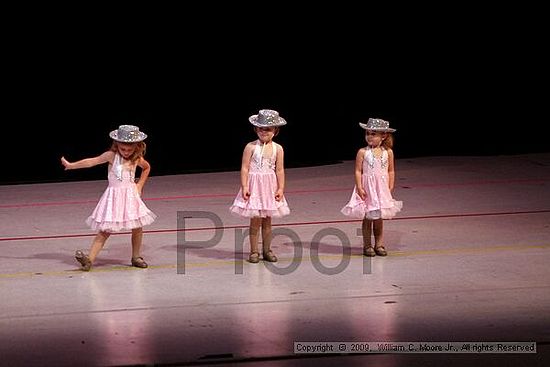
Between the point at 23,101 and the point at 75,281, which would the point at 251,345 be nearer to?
the point at 75,281

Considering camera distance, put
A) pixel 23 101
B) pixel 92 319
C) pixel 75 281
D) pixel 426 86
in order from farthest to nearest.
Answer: pixel 426 86, pixel 23 101, pixel 75 281, pixel 92 319

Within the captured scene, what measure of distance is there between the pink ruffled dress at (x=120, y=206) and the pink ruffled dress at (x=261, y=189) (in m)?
0.79

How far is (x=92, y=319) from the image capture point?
295 inches

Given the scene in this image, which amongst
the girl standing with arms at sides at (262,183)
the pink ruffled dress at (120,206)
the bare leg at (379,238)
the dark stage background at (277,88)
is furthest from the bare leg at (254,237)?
the dark stage background at (277,88)

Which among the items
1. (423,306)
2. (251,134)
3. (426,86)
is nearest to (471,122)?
(426,86)

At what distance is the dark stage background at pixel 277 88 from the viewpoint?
1465 centimetres

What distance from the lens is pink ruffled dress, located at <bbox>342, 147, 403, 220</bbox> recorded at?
9141 millimetres

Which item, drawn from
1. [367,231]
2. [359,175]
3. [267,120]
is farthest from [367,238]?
[267,120]

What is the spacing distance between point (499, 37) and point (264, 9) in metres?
3.27

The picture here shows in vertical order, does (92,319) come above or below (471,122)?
below

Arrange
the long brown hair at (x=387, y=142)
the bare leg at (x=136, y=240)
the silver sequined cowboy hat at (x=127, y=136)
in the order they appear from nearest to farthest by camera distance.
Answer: the silver sequined cowboy hat at (x=127, y=136) < the bare leg at (x=136, y=240) < the long brown hair at (x=387, y=142)

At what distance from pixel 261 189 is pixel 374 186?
0.91m

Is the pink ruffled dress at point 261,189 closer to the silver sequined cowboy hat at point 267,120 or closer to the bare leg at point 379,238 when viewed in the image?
the silver sequined cowboy hat at point 267,120

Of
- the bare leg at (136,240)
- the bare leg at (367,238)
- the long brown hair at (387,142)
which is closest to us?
the bare leg at (136,240)
